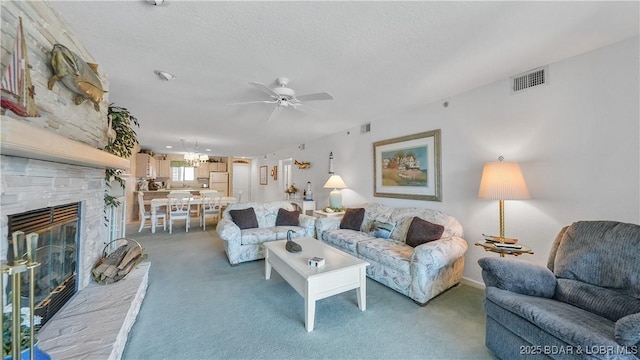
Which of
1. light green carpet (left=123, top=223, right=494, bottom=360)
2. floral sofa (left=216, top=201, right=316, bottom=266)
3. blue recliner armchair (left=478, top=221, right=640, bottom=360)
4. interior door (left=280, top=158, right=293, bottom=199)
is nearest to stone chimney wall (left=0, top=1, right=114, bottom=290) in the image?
light green carpet (left=123, top=223, right=494, bottom=360)

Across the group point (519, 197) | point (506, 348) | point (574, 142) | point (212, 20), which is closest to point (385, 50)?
point (212, 20)

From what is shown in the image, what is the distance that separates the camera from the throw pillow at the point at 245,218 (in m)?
3.83

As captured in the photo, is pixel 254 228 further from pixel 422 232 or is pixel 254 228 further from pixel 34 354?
pixel 34 354

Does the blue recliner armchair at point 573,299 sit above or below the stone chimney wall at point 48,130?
below

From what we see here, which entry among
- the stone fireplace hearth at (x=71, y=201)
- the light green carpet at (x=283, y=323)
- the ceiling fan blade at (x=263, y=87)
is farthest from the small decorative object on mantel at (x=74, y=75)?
the light green carpet at (x=283, y=323)

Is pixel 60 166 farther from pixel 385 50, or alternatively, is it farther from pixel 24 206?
pixel 385 50

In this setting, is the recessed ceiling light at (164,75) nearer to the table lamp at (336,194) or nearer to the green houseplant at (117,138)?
the green houseplant at (117,138)

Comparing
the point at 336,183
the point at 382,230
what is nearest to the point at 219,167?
the point at 336,183

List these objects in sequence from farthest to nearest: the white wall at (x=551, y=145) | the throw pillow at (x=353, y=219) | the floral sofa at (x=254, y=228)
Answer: the throw pillow at (x=353, y=219) < the floral sofa at (x=254, y=228) < the white wall at (x=551, y=145)

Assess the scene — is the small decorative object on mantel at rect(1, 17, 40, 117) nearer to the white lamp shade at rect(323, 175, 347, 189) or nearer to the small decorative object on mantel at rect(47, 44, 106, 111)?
the small decorative object on mantel at rect(47, 44, 106, 111)

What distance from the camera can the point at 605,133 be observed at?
199cm

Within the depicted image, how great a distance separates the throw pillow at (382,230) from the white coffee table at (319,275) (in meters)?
0.91

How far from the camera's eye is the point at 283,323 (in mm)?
2025

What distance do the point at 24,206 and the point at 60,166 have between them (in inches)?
16.9
